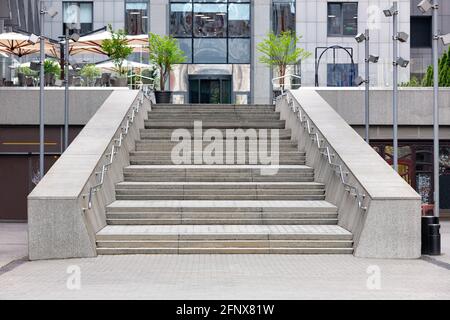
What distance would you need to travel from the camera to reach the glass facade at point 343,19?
53500mm

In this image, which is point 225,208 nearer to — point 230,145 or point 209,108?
point 230,145

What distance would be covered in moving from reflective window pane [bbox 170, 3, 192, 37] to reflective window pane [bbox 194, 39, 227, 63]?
2.60ft

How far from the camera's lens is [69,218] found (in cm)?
1827

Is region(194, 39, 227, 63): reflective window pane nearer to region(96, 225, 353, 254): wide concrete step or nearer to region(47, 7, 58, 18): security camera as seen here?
region(47, 7, 58, 18): security camera

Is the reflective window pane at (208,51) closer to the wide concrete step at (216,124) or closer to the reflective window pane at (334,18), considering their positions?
the reflective window pane at (334,18)

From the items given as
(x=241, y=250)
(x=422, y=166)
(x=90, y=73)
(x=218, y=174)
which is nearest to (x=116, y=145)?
(x=218, y=174)

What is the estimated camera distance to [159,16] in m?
53.1

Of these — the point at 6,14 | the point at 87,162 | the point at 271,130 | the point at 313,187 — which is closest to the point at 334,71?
the point at 271,130

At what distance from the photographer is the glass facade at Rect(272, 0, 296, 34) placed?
53.2 m

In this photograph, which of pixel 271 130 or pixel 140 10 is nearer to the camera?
pixel 271 130

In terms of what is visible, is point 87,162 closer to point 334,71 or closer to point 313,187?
point 313,187

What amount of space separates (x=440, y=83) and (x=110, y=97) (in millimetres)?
11484

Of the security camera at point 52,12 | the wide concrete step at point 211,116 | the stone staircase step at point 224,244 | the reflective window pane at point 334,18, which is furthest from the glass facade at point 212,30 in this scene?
the stone staircase step at point 224,244

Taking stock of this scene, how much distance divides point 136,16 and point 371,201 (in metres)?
36.8
